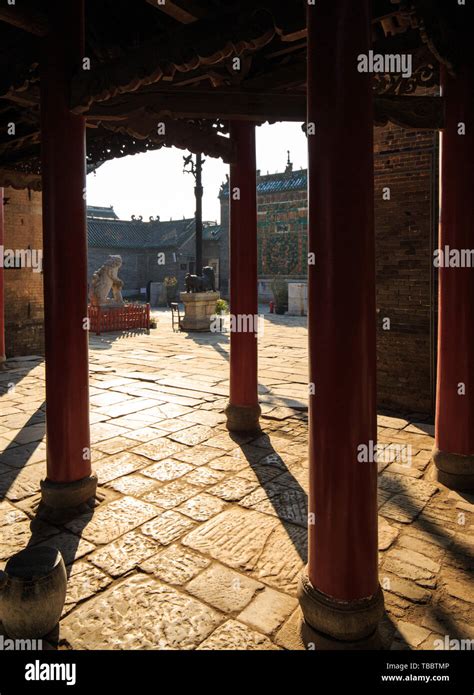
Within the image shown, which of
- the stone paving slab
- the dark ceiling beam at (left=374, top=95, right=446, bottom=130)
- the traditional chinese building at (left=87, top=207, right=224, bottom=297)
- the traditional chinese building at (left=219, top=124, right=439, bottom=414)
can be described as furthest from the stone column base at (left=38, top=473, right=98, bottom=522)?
the traditional chinese building at (left=87, top=207, right=224, bottom=297)

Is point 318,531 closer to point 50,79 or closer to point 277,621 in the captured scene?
point 277,621

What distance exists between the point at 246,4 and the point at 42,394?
629cm

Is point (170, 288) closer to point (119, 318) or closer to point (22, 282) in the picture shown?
point (119, 318)

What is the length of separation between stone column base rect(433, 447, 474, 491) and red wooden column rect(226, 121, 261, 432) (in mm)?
2116

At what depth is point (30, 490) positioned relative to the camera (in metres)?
4.18

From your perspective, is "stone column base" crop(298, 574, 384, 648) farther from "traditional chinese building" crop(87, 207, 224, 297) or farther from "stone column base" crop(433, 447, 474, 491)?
"traditional chinese building" crop(87, 207, 224, 297)

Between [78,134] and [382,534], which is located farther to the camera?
[78,134]

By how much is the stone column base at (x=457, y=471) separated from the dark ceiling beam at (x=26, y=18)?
450 centimetres

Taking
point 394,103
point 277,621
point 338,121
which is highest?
point 394,103

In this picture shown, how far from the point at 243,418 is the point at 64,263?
275cm

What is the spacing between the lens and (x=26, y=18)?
3379mm

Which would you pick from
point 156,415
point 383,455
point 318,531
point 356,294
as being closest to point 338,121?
point 356,294

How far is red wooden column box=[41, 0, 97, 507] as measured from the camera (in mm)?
3561

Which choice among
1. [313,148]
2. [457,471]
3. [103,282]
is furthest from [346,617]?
[103,282]
